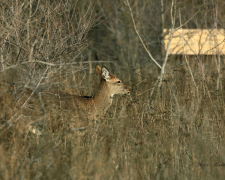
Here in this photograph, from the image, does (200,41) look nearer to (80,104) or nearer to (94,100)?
(94,100)

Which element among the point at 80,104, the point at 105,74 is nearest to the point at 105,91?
the point at 105,74

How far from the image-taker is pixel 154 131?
15.8 ft

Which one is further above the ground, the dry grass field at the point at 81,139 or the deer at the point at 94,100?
the deer at the point at 94,100

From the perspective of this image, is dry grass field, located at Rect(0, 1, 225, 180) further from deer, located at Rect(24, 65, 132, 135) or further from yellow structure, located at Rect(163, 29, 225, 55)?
yellow structure, located at Rect(163, 29, 225, 55)

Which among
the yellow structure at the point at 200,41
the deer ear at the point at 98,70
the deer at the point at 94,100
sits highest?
the yellow structure at the point at 200,41

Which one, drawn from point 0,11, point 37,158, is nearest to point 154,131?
point 37,158

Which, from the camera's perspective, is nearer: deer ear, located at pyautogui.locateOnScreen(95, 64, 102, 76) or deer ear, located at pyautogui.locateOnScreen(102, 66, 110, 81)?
deer ear, located at pyautogui.locateOnScreen(102, 66, 110, 81)

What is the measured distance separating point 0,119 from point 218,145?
284cm

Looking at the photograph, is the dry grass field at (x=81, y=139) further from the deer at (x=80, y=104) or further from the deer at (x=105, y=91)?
the deer at (x=105, y=91)

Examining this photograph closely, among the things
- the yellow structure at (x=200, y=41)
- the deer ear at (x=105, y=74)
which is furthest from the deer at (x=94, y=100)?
the yellow structure at (x=200, y=41)

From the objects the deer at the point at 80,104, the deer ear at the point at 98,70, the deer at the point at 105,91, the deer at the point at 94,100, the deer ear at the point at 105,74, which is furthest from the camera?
the deer ear at the point at 98,70

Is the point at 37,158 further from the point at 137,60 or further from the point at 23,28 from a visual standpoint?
the point at 137,60

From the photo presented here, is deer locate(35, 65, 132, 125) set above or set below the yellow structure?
below

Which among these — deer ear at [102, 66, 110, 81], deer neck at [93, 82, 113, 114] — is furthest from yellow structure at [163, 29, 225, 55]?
deer neck at [93, 82, 113, 114]
